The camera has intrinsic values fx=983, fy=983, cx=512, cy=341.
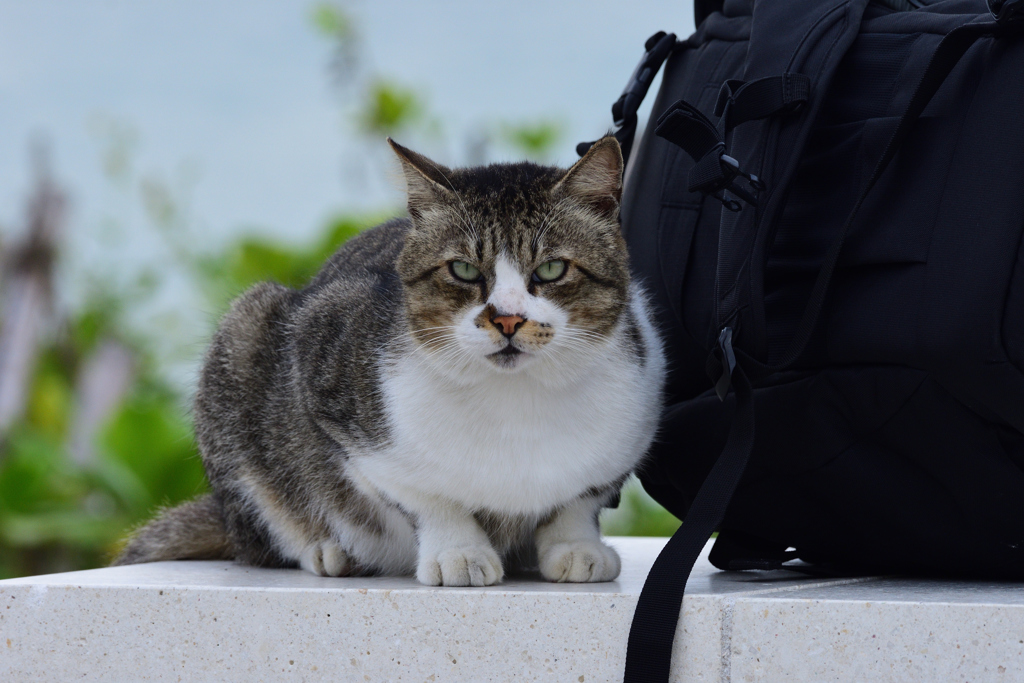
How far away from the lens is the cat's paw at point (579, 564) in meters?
1.33

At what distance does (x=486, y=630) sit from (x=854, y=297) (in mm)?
608

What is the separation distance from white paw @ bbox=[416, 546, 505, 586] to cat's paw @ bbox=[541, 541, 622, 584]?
0.08 m

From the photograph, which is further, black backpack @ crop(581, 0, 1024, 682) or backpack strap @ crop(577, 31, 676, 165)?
backpack strap @ crop(577, 31, 676, 165)

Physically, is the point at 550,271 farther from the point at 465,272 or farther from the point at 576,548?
the point at 576,548

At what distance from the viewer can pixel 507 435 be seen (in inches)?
50.6

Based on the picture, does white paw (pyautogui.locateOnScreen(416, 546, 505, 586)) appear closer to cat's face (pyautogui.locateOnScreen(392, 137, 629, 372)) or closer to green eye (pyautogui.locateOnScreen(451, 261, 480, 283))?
cat's face (pyautogui.locateOnScreen(392, 137, 629, 372))

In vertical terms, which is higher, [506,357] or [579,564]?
[506,357]

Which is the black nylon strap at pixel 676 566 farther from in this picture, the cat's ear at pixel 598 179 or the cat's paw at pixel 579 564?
the cat's ear at pixel 598 179

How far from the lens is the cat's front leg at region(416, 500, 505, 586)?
1.29 m

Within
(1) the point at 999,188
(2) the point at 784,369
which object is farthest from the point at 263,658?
(1) the point at 999,188

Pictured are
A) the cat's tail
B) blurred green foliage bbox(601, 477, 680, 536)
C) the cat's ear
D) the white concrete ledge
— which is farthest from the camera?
blurred green foliage bbox(601, 477, 680, 536)

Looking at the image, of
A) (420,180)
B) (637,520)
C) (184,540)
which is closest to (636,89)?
(420,180)

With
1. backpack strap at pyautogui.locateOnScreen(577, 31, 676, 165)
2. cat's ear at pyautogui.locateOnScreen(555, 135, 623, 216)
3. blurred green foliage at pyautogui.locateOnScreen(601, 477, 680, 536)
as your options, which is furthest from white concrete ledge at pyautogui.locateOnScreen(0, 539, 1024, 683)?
blurred green foliage at pyautogui.locateOnScreen(601, 477, 680, 536)

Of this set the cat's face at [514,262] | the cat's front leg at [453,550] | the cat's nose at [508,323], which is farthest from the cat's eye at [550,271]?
the cat's front leg at [453,550]
